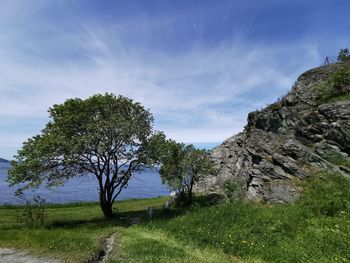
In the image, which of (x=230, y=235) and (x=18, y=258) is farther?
(x=230, y=235)

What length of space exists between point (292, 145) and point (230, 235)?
454 inches

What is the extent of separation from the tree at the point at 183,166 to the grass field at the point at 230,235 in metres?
4.56

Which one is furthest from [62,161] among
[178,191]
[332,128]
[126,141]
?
[332,128]

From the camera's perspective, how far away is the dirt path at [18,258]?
1606 cm

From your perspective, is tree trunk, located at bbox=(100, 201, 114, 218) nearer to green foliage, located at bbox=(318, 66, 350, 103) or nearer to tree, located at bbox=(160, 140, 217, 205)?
tree, located at bbox=(160, 140, 217, 205)

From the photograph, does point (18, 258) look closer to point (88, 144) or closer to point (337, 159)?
point (88, 144)

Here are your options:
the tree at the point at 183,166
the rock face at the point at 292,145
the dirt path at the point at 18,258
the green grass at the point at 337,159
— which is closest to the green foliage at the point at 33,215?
the dirt path at the point at 18,258

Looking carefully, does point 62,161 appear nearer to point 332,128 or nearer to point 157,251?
point 157,251

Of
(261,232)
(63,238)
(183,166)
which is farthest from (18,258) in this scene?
(183,166)

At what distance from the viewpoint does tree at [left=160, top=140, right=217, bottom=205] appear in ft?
99.2

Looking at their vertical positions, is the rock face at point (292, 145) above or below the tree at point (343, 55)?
below

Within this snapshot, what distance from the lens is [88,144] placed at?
91.3ft

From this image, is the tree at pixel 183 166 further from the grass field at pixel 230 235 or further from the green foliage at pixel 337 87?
the green foliage at pixel 337 87

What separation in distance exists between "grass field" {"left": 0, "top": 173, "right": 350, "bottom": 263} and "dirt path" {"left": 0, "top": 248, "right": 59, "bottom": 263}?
2.39 ft
